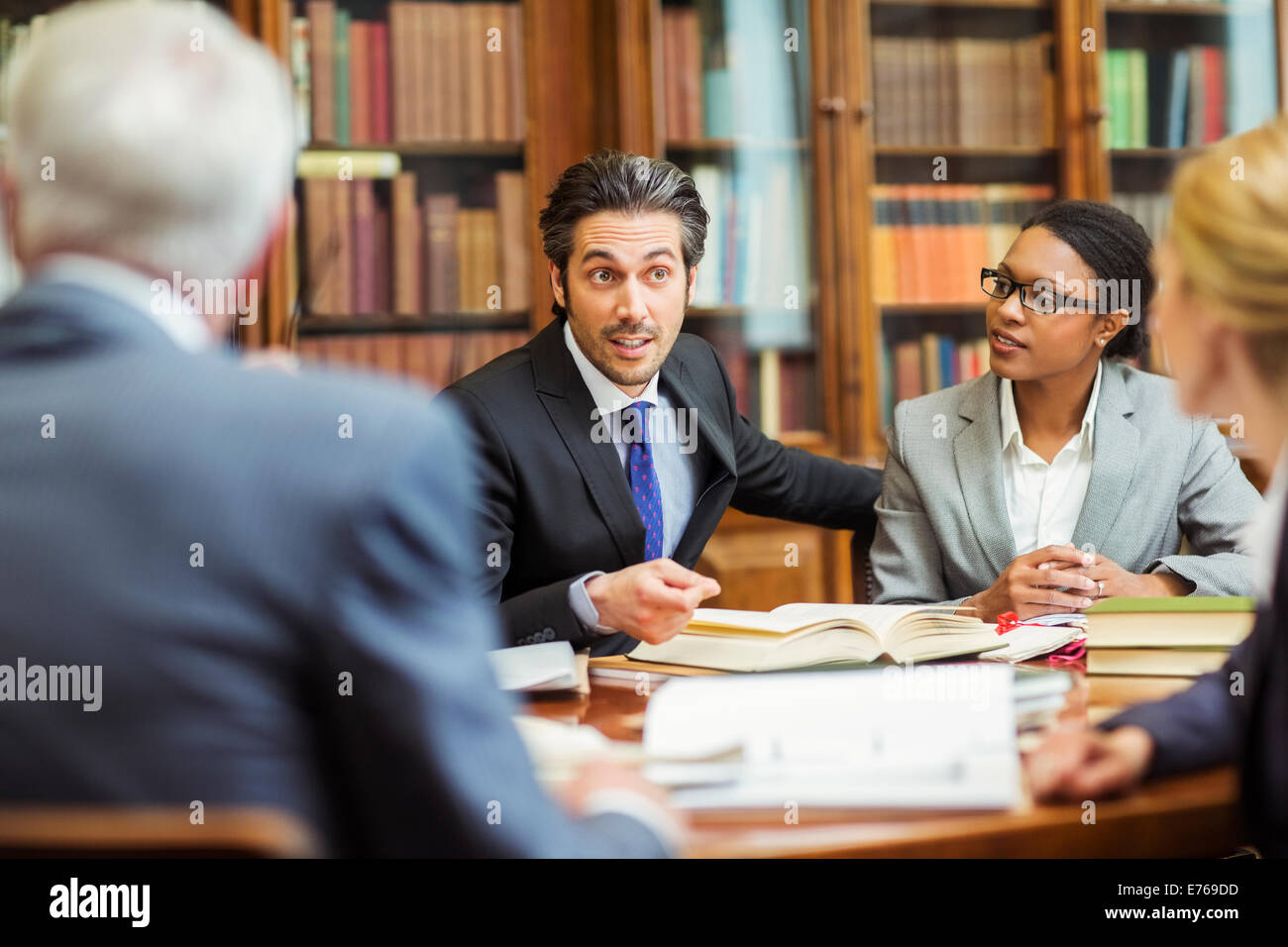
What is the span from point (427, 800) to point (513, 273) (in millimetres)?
2596

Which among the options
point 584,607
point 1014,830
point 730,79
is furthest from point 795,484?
point 730,79

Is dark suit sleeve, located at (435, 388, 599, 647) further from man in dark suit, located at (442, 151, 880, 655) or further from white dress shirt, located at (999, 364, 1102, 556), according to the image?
white dress shirt, located at (999, 364, 1102, 556)

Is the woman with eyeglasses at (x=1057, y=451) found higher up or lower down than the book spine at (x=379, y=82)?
lower down

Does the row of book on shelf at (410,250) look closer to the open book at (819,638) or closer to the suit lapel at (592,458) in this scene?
the suit lapel at (592,458)

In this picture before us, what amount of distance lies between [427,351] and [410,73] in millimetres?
708

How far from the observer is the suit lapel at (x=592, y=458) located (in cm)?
192

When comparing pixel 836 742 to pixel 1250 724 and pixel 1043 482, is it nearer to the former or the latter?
pixel 1250 724

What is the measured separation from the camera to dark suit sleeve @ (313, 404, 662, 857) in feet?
2.31

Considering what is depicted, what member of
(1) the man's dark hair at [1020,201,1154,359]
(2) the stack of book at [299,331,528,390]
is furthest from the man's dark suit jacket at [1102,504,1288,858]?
(2) the stack of book at [299,331,528,390]

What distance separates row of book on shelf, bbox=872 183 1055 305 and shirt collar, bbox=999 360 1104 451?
1286 millimetres

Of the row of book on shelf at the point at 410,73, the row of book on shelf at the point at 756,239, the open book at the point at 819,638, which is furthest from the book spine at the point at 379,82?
the open book at the point at 819,638

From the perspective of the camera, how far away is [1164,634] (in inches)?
53.6

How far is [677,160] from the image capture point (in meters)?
3.32

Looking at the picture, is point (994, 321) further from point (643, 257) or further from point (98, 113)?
point (98, 113)
